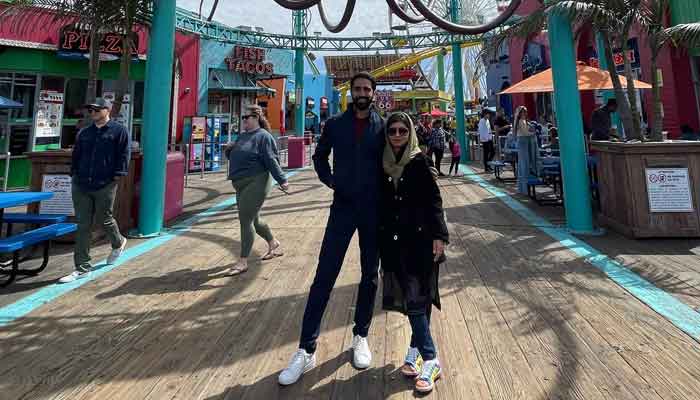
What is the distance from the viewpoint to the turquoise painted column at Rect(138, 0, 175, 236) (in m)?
5.57

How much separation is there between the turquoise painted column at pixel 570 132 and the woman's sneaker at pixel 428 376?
4.26m

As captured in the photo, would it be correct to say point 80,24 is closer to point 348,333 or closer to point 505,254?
point 348,333

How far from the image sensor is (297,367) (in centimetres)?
221

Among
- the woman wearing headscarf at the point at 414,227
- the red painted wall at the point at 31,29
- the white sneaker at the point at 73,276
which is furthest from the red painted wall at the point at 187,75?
the woman wearing headscarf at the point at 414,227

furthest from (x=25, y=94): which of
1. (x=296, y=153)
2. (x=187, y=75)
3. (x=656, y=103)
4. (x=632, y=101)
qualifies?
(x=656, y=103)

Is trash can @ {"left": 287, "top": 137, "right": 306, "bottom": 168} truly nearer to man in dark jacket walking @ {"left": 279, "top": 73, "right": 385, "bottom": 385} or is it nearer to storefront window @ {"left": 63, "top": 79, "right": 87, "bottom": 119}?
storefront window @ {"left": 63, "top": 79, "right": 87, "bottom": 119}

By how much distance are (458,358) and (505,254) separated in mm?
2457

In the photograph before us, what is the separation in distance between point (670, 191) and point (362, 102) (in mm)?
4774

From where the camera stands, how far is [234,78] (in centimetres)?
1948

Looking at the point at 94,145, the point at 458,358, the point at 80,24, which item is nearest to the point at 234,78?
the point at 80,24

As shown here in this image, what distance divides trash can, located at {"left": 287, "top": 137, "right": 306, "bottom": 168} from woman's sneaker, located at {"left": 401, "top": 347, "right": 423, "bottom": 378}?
43.6 ft

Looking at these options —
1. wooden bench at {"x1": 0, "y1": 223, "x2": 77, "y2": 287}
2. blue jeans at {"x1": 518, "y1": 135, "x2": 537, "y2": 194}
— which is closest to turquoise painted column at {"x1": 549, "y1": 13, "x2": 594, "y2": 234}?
blue jeans at {"x1": 518, "y1": 135, "x2": 537, "y2": 194}

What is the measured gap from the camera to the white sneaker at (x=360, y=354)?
90.7 inches

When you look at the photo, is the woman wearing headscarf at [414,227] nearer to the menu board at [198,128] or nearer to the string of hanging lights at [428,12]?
the string of hanging lights at [428,12]
